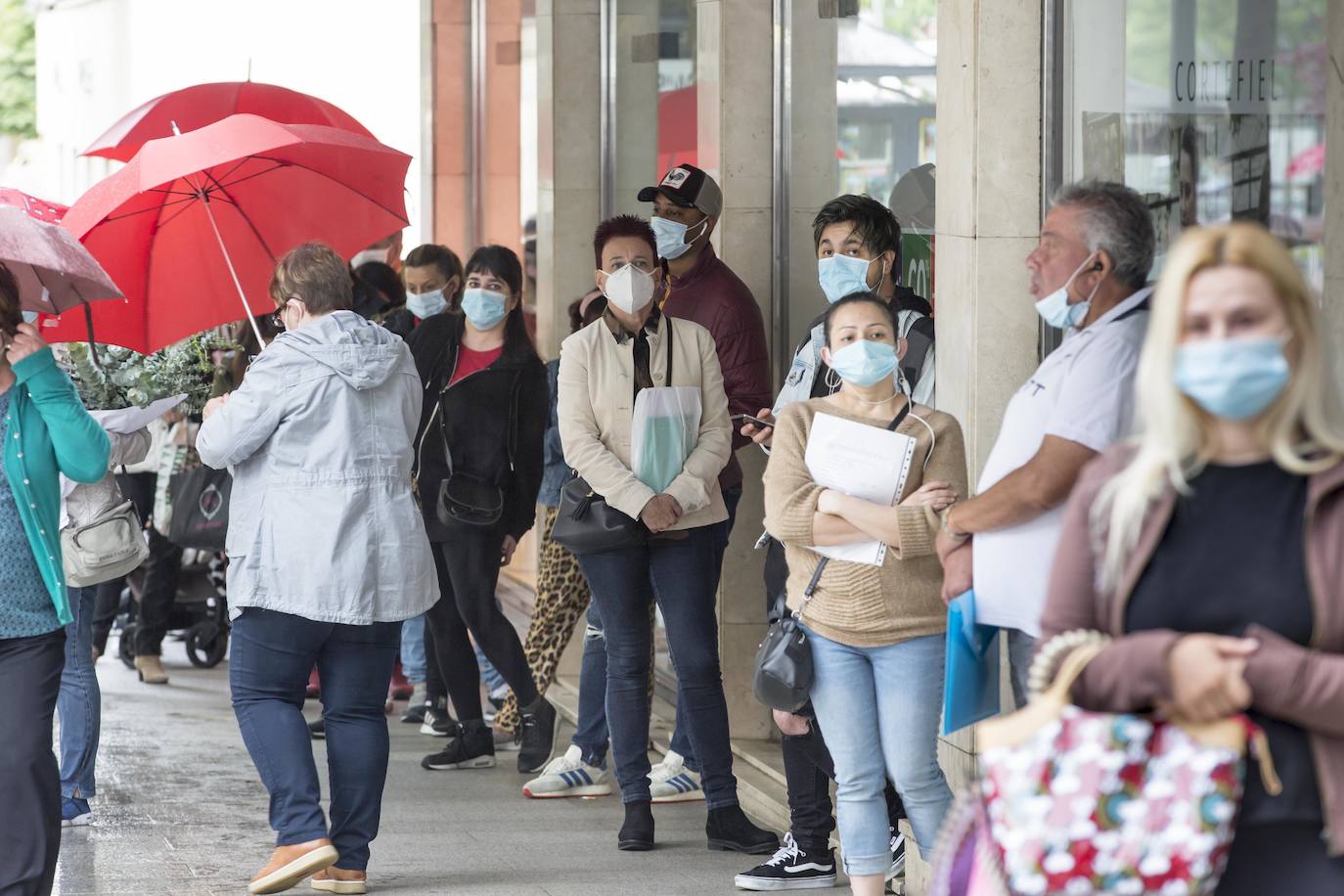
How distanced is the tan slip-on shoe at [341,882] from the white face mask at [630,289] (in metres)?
1.96

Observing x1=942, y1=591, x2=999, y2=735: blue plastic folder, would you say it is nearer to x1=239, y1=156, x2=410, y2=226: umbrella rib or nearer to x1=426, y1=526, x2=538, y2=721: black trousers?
x1=426, y1=526, x2=538, y2=721: black trousers

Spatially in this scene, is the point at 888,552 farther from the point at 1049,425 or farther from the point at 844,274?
the point at 844,274

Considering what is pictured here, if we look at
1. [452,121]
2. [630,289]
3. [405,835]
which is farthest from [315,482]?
[452,121]

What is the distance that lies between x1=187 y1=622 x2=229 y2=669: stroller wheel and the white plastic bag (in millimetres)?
4902

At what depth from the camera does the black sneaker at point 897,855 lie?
5703 millimetres

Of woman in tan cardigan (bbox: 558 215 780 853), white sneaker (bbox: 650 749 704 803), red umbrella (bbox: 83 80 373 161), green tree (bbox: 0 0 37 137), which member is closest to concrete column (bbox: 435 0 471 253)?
red umbrella (bbox: 83 80 373 161)

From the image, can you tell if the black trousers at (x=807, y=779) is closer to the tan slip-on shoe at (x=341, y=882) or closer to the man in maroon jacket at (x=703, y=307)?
the man in maroon jacket at (x=703, y=307)

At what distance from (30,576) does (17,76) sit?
163 feet

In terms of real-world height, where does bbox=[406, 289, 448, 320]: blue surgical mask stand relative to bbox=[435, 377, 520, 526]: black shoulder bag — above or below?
above

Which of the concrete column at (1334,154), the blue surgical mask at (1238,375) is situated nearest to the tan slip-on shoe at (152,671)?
the concrete column at (1334,154)

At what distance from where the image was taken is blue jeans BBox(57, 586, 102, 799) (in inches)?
260

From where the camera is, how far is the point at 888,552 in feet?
15.7

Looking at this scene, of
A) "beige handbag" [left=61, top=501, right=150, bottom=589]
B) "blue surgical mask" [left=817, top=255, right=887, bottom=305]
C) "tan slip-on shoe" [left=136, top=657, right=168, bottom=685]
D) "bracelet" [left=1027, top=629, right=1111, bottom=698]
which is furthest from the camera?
"tan slip-on shoe" [left=136, top=657, right=168, bottom=685]

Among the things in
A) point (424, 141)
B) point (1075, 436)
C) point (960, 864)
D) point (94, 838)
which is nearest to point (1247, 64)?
point (1075, 436)
